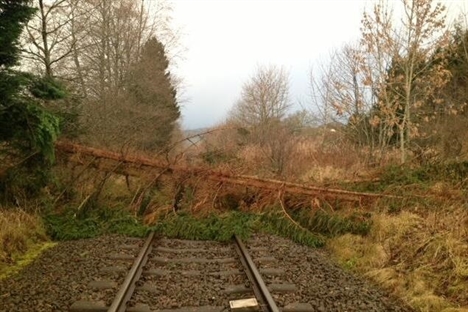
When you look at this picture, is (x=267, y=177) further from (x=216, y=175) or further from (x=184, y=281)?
(x=184, y=281)

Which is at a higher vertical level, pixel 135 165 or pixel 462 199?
pixel 135 165

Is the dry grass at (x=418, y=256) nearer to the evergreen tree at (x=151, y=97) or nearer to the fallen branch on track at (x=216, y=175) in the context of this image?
the fallen branch on track at (x=216, y=175)

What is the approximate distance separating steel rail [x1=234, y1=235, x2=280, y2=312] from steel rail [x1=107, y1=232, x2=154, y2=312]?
5.87 feet

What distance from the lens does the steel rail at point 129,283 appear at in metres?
4.86

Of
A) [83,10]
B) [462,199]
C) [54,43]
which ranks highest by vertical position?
[83,10]

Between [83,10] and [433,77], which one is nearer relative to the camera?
[433,77]

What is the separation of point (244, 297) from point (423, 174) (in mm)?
8746

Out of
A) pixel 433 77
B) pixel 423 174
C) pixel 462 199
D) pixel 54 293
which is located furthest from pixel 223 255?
pixel 433 77

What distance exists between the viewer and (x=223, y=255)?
7.66 metres

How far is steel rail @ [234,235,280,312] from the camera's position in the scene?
16.5 feet

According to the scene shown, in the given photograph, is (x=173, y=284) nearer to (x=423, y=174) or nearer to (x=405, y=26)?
(x=423, y=174)

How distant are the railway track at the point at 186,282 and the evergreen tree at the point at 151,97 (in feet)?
55.7

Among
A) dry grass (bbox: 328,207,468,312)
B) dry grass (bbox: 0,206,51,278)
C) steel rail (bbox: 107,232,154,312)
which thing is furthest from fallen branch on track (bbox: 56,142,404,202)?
steel rail (bbox: 107,232,154,312)

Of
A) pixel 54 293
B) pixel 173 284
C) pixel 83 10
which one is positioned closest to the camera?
pixel 54 293
